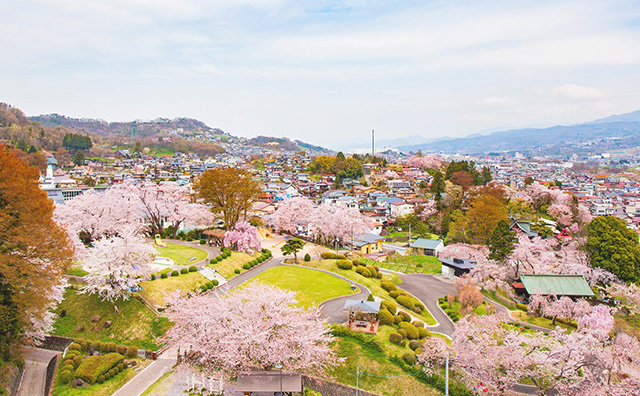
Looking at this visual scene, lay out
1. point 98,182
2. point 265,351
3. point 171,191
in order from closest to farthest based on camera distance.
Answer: point 265,351 < point 171,191 < point 98,182

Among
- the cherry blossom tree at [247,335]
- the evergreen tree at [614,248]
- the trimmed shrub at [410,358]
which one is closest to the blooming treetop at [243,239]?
the cherry blossom tree at [247,335]

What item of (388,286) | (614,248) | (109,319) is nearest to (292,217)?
(388,286)

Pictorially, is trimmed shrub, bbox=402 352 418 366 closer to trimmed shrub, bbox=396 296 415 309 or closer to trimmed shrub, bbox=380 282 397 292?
trimmed shrub, bbox=396 296 415 309

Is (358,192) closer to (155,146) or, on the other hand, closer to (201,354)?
(201,354)

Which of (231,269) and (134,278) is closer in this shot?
(134,278)

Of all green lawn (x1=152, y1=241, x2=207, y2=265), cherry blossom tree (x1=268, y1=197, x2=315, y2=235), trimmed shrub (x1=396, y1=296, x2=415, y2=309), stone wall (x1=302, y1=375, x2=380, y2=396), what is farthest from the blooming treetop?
stone wall (x1=302, y1=375, x2=380, y2=396)

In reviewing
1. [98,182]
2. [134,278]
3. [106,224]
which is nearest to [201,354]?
[134,278]

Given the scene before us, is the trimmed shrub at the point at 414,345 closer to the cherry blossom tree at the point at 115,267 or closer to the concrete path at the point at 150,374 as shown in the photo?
the concrete path at the point at 150,374
